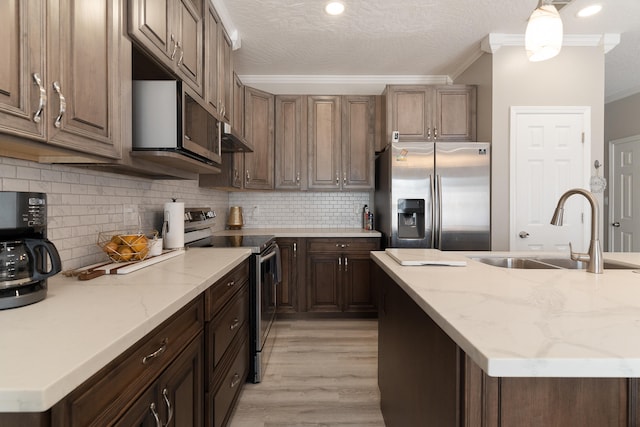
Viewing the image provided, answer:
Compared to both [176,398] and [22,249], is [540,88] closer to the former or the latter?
[176,398]

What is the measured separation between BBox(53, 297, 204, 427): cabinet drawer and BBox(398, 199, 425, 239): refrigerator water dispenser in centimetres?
245

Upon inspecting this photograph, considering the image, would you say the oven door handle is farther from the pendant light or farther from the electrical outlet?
the pendant light

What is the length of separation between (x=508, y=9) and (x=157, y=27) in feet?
8.49

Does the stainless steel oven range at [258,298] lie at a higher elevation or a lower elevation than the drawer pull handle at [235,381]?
higher

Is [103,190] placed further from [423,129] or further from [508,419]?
[423,129]

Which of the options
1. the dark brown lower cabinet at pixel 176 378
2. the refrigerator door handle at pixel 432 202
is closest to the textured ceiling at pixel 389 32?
the refrigerator door handle at pixel 432 202

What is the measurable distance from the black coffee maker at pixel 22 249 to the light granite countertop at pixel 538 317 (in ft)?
3.56

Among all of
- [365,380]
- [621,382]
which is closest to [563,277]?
[621,382]

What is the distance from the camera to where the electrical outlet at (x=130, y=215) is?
194 centimetres

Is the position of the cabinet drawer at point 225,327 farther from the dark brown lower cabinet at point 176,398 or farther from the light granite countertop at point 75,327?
the light granite countertop at point 75,327

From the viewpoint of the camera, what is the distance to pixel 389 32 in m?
2.99

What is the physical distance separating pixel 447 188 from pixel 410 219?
441 mm

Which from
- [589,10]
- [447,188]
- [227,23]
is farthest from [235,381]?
[589,10]

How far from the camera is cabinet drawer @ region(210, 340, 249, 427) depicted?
1.50m
